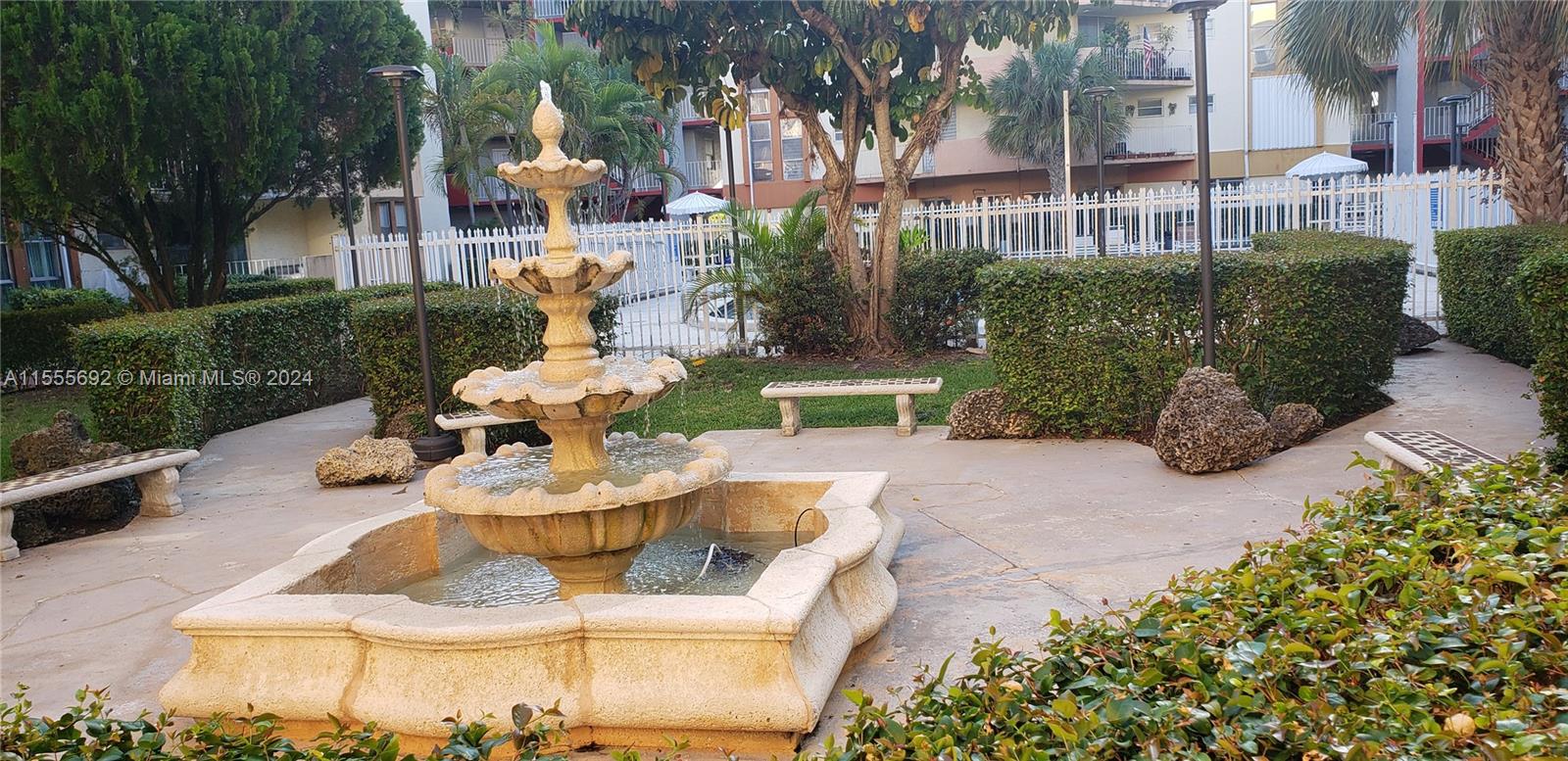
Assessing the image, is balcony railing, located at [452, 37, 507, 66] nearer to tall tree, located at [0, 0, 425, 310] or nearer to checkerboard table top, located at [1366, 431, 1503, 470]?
tall tree, located at [0, 0, 425, 310]

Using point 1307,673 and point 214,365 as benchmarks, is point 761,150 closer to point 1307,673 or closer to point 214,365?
point 214,365

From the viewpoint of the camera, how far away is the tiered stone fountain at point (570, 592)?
4224 millimetres

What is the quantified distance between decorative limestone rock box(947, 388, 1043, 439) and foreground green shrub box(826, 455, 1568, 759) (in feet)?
20.2

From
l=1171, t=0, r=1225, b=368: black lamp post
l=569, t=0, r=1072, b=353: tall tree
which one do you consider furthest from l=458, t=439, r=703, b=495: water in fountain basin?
l=569, t=0, r=1072, b=353: tall tree

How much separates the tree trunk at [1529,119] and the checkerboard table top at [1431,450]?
8.49 m

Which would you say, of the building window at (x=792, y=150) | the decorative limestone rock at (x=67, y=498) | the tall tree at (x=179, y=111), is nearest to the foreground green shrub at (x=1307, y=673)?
the decorative limestone rock at (x=67, y=498)

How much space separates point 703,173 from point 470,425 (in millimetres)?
36800

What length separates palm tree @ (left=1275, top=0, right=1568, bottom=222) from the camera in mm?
12805

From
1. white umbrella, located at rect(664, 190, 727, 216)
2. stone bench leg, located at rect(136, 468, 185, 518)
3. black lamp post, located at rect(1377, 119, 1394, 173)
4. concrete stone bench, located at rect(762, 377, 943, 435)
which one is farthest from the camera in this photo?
black lamp post, located at rect(1377, 119, 1394, 173)

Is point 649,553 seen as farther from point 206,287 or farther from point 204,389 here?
point 206,287

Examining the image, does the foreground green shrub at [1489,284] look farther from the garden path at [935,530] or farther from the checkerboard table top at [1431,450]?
the checkerboard table top at [1431,450]

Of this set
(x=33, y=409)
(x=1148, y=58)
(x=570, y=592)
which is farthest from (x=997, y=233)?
(x=1148, y=58)

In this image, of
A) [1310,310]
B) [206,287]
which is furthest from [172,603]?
[206,287]

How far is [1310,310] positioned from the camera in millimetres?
8656
